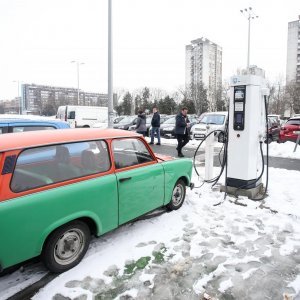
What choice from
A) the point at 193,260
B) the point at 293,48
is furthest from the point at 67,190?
the point at 293,48

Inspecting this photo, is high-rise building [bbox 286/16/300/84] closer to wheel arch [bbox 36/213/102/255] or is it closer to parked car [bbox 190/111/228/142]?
parked car [bbox 190/111/228/142]

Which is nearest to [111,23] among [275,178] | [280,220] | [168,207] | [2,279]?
[275,178]

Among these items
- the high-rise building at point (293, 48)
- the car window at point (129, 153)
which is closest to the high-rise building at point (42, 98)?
the high-rise building at point (293, 48)

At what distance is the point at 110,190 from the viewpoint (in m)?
3.77

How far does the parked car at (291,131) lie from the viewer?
46.1 ft

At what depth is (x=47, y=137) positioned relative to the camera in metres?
3.50

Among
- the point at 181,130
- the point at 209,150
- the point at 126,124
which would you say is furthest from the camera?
the point at 126,124

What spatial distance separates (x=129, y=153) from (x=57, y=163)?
120cm

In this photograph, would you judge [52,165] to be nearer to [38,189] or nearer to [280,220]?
[38,189]

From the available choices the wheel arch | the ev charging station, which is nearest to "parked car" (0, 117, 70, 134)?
the wheel arch

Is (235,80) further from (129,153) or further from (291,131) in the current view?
(291,131)

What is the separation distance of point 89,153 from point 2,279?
1.70 metres

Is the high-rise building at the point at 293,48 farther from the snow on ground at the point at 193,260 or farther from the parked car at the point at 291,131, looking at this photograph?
the snow on ground at the point at 193,260

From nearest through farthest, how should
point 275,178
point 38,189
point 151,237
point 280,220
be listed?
point 38,189 < point 151,237 < point 280,220 < point 275,178
